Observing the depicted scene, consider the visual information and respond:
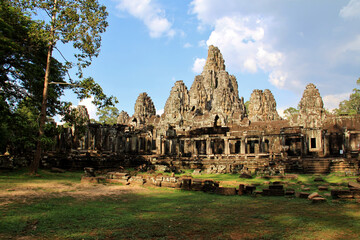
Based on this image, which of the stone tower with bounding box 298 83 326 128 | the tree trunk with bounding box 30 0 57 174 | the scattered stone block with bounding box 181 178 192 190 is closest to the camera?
the scattered stone block with bounding box 181 178 192 190

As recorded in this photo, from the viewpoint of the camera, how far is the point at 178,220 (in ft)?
15.5

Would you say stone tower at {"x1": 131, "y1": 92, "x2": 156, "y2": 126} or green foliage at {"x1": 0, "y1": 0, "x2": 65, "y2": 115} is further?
stone tower at {"x1": 131, "y1": 92, "x2": 156, "y2": 126}

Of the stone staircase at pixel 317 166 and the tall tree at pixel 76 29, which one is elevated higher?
the tall tree at pixel 76 29

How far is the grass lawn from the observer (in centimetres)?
383

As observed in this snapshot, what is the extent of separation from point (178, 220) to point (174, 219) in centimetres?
10

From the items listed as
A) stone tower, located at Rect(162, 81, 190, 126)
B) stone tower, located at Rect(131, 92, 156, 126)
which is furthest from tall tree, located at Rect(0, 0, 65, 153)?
stone tower, located at Rect(131, 92, 156, 126)

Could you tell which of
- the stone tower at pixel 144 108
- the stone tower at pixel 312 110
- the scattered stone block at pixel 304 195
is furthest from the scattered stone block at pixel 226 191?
the stone tower at pixel 144 108

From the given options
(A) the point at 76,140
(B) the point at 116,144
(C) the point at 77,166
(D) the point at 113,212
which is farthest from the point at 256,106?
(D) the point at 113,212

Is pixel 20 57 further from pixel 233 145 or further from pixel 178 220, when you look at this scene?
pixel 233 145

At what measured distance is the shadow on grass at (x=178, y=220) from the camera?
3.84 metres

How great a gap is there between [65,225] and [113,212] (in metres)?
1.23

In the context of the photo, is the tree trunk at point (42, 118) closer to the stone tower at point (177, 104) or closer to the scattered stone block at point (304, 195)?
the scattered stone block at point (304, 195)

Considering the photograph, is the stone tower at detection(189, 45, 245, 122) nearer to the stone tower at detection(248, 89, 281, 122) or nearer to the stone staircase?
the stone tower at detection(248, 89, 281, 122)

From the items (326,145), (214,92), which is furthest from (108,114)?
(326,145)
